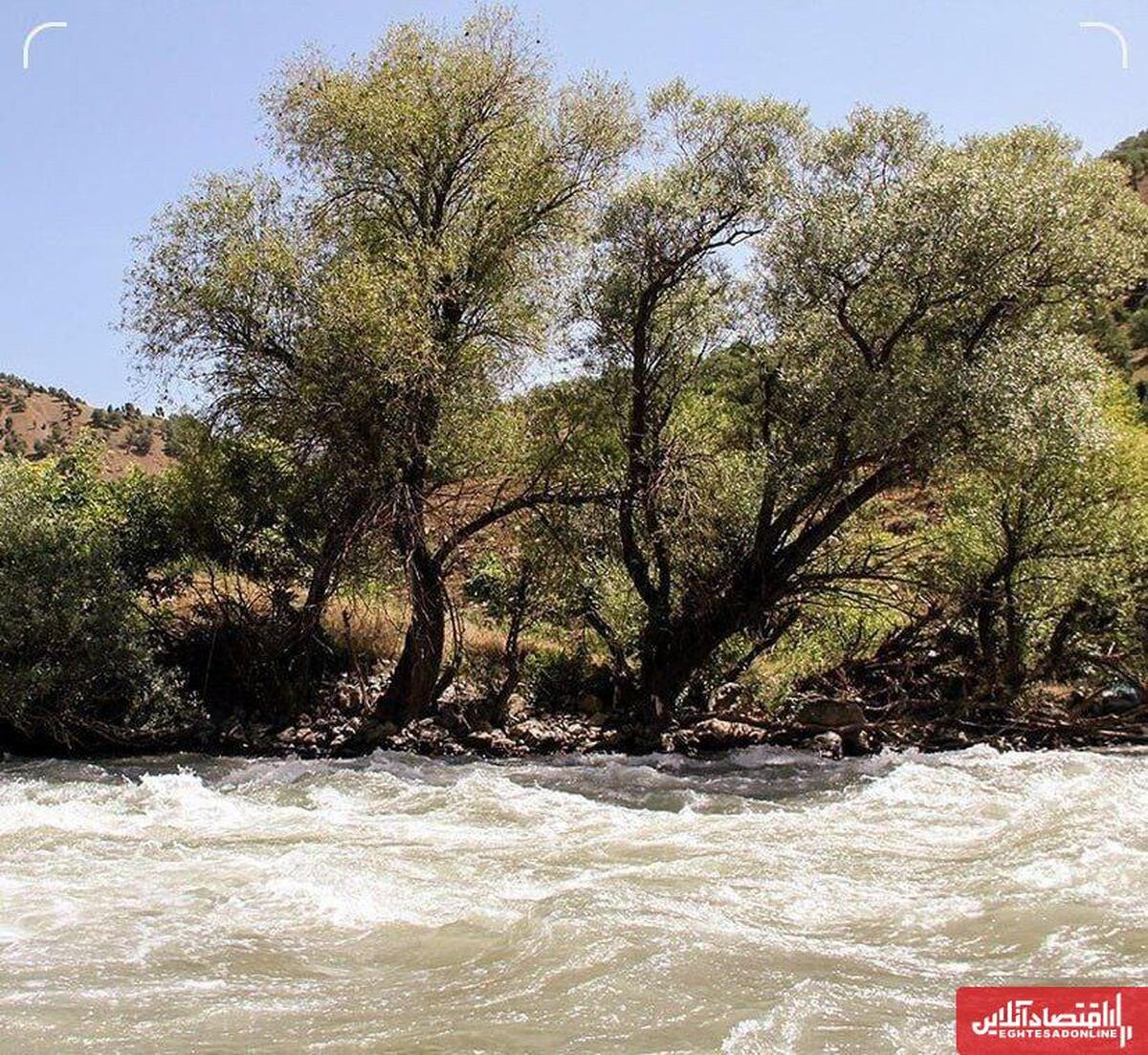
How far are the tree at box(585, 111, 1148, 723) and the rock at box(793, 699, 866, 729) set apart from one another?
1.51 m

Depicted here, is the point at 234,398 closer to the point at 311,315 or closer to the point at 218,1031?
the point at 311,315

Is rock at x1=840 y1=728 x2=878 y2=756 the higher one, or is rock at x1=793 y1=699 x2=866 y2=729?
rock at x1=793 y1=699 x2=866 y2=729

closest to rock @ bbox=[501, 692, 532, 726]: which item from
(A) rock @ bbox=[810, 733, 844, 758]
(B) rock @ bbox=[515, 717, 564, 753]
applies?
(B) rock @ bbox=[515, 717, 564, 753]

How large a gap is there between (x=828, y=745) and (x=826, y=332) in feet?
20.3

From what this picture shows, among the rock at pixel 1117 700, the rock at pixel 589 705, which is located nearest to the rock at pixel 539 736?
the rock at pixel 589 705

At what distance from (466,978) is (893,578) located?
12060 millimetres

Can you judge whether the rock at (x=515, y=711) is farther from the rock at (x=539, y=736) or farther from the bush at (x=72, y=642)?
the bush at (x=72, y=642)

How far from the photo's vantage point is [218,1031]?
6672 millimetres

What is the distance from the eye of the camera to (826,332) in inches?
690

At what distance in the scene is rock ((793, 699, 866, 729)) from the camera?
1911cm

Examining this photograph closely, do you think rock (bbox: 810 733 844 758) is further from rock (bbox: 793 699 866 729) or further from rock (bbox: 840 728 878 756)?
rock (bbox: 793 699 866 729)

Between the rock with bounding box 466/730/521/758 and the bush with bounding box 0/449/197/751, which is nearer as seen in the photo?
the bush with bounding box 0/449/197/751

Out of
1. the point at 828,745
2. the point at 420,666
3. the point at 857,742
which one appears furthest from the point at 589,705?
the point at 857,742

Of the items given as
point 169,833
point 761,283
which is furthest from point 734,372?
point 169,833
